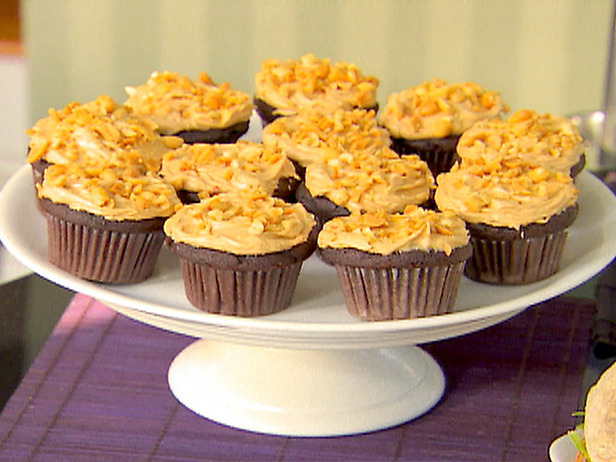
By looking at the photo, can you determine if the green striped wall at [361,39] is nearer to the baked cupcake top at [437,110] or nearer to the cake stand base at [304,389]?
the baked cupcake top at [437,110]

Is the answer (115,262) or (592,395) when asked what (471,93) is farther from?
(592,395)

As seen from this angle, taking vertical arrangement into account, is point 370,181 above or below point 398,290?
above

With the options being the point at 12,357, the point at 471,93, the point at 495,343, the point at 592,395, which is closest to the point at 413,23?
the point at 471,93

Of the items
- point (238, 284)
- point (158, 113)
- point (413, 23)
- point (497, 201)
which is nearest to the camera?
point (238, 284)

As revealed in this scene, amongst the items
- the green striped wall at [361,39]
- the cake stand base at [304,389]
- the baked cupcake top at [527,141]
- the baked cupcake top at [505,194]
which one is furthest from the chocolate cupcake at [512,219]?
the green striped wall at [361,39]

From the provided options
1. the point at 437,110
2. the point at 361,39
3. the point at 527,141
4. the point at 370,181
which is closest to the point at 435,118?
the point at 437,110

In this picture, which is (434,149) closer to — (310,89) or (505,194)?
(310,89)
